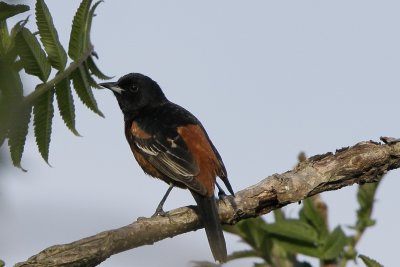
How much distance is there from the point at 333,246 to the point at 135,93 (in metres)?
4.26

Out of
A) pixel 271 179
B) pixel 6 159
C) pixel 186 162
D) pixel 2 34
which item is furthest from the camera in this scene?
pixel 186 162

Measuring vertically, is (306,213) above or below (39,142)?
below

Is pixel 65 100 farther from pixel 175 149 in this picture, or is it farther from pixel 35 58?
pixel 175 149

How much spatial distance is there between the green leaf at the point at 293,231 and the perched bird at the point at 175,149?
2.59 feet

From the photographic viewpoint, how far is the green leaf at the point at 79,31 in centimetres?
216

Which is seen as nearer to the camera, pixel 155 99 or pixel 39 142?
pixel 39 142

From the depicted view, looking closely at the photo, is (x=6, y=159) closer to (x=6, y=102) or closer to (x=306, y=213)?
(x=6, y=102)

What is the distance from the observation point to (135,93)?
708cm

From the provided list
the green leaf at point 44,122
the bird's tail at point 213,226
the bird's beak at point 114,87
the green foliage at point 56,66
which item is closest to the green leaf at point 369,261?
the green foliage at point 56,66

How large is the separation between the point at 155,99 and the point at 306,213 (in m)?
3.91

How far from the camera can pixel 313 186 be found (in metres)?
4.30

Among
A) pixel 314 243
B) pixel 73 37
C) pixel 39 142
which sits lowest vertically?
pixel 314 243

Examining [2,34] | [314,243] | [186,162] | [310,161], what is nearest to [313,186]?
[310,161]

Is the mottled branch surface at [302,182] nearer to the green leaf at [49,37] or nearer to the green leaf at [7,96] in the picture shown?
the green leaf at [49,37]
